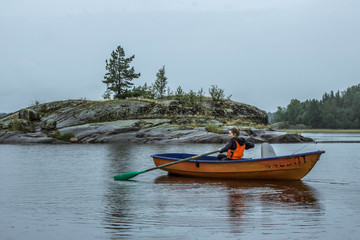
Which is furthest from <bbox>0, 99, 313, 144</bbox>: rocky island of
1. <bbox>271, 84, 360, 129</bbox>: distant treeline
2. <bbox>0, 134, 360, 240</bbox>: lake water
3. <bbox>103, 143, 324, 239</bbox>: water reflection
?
<bbox>271, 84, 360, 129</bbox>: distant treeline

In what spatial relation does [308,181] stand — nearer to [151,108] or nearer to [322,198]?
[322,198]

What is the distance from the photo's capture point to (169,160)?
46.8 feet

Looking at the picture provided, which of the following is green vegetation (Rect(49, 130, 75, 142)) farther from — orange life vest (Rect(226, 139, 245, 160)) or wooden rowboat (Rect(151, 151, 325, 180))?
orange life vest (Rect(226, 139, 245, 160))

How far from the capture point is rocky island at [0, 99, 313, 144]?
37031 mm

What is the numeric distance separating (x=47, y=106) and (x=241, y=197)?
41570 millimetres

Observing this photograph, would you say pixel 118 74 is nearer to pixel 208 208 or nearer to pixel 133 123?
pixel 133 123

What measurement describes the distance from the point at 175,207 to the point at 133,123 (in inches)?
1241

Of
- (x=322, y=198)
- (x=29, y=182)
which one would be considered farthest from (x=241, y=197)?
(x=29, y=182)

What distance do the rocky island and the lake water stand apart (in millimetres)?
22457

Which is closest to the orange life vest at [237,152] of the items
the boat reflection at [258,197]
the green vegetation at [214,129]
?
the boat reflection at [258,197]

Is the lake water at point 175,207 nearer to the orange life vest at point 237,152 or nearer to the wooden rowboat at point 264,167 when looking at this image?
the wooden rowboat at point 264,167

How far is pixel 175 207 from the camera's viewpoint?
28.5 feet

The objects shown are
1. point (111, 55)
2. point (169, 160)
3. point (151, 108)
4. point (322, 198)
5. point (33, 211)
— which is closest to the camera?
point (33, 211)

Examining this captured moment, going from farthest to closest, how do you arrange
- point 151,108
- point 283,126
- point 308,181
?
point 283,126 < point 151,108 < point 308,181
